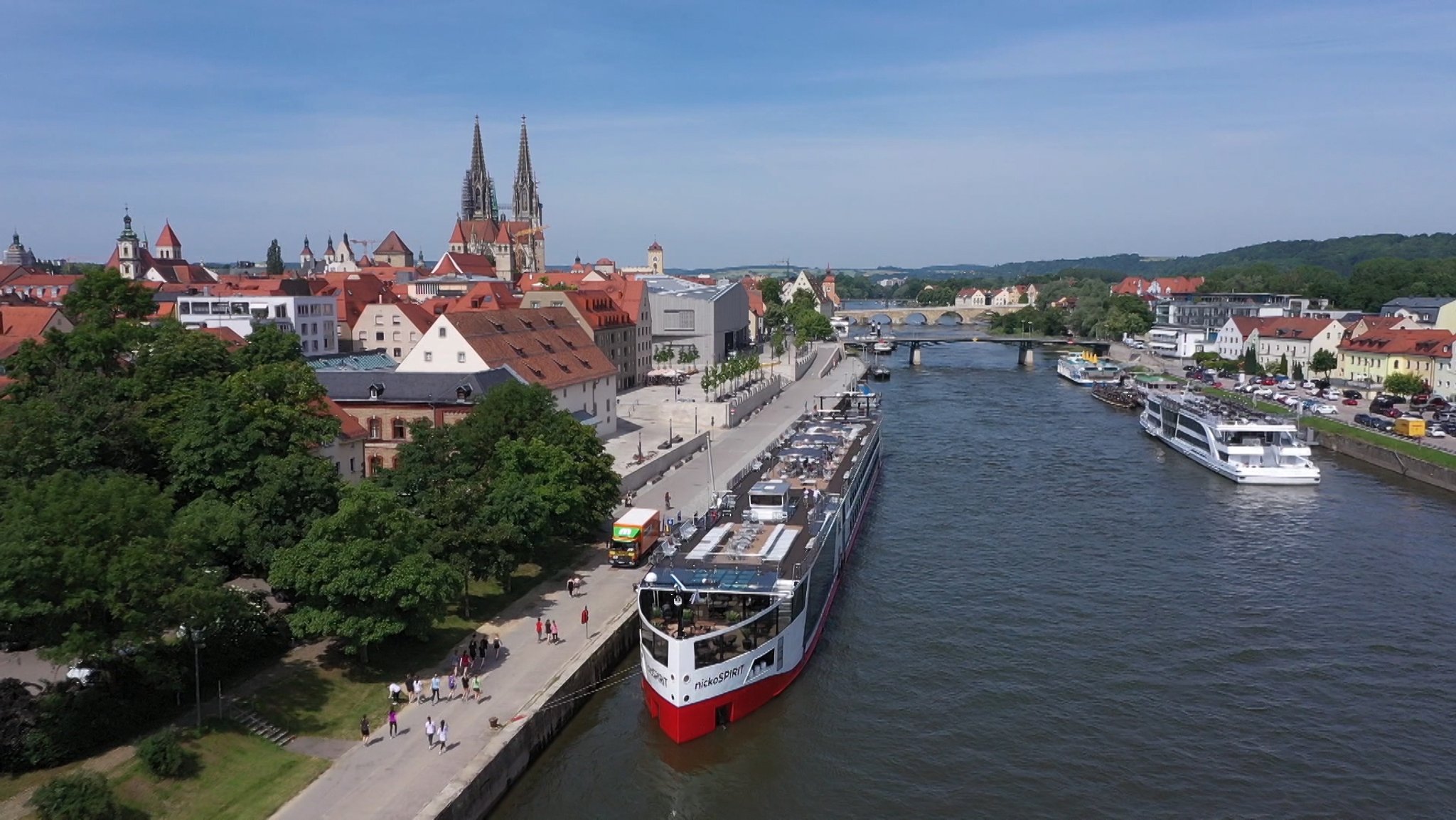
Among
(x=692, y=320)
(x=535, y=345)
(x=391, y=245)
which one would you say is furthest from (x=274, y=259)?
(x=535, y=345)

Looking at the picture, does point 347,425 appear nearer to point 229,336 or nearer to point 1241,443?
point 229,336

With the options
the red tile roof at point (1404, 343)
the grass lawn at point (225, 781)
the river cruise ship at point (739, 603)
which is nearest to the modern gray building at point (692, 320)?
the red tile roof at point (1404, 343)

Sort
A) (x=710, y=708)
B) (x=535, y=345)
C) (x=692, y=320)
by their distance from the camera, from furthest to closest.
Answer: (x=692, y=320)
(x=535, y=345)
(x=710, y=708)

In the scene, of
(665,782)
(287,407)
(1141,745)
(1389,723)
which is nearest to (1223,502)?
(1389,723)

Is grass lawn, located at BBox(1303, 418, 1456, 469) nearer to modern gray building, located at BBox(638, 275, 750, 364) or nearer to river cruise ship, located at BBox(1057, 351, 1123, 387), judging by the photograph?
river cruise ship, located at BBox(1057, 351, 1123, 387)

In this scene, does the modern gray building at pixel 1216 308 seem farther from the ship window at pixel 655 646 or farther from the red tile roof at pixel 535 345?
the ship window at pixel 655 646

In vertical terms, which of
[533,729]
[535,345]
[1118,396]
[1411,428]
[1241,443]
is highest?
[535,345]

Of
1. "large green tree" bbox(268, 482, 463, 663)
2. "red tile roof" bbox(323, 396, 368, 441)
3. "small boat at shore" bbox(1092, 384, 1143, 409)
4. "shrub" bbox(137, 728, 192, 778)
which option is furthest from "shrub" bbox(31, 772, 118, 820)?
"small boat at shore" bbox(1092, 384, 1143, 409)
